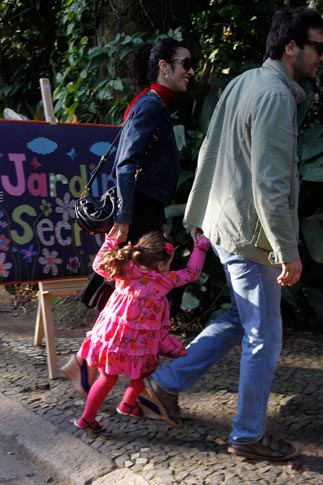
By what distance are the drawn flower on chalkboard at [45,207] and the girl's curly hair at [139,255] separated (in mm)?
1012

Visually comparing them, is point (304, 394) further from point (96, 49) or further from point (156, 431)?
point (96, 49)

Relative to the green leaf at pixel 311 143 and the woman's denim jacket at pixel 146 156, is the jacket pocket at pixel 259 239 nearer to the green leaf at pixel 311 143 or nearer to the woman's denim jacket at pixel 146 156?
the woman's denim jacket at pixel 146 156

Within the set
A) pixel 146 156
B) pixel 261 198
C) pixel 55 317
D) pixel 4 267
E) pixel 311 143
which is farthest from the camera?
pixel 55 317

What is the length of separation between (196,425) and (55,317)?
2541 millimetres

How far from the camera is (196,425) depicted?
3633 mm

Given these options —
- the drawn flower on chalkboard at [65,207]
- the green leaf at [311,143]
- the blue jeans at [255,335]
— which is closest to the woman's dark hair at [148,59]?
the drawn flower on chalkboard at [65,207]

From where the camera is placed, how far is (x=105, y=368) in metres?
→ 3.51

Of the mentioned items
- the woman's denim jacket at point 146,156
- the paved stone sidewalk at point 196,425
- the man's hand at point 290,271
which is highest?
the woman's denim jacket at point 146,156

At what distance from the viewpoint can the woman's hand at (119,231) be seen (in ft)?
11.6

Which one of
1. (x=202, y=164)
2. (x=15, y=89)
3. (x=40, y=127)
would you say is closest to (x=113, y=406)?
(x=202, y=164)

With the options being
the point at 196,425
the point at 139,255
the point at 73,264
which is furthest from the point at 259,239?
the point at 73,264

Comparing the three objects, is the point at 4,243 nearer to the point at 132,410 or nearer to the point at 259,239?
the point at 132,410

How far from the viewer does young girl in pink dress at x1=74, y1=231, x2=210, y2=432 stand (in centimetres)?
348

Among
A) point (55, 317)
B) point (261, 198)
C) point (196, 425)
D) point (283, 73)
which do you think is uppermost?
point (283, 73)
